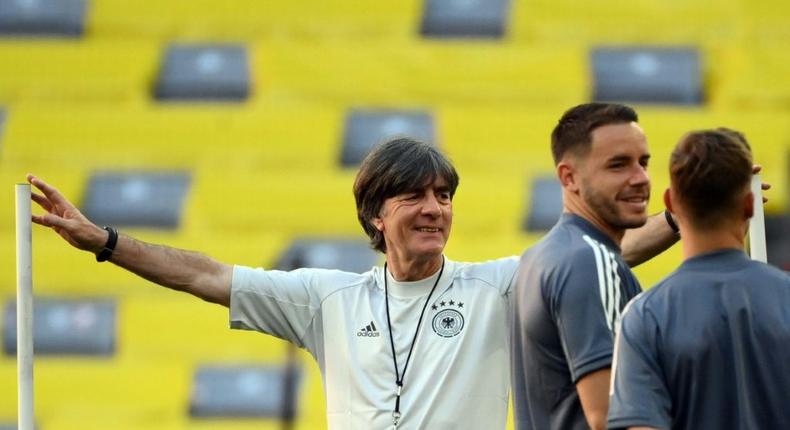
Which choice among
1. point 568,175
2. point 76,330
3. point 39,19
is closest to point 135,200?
point 76,330

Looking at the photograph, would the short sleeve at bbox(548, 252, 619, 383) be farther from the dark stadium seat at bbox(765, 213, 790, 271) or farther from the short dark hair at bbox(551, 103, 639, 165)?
the dark stadium seat at bbox(765, 213, 790, 271)

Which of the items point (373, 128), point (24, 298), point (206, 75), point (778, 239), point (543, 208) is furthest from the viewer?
point (206, 75)

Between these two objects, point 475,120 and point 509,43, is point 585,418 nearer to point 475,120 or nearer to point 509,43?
point 475,120

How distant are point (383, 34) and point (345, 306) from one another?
688 cm

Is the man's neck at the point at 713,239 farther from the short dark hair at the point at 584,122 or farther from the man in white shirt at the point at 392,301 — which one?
the man in white shirt at the point at 392,301

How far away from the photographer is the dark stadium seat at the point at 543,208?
913 centimetres

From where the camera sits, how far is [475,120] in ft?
32.2

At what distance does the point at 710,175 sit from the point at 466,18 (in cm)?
792

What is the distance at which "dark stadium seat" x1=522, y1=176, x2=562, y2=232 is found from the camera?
913 cm

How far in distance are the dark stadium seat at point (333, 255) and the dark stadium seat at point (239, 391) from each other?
0.65m

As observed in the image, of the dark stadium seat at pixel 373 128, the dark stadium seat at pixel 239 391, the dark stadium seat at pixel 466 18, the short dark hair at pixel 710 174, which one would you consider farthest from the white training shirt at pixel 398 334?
the dark stadium seat at pixel 466 18

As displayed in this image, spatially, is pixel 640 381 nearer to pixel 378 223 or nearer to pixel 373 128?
pixel 378 223

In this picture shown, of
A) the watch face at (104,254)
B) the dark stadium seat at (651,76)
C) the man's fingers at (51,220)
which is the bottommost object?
the watch face at (104,254)

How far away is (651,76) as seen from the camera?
10.2 m
